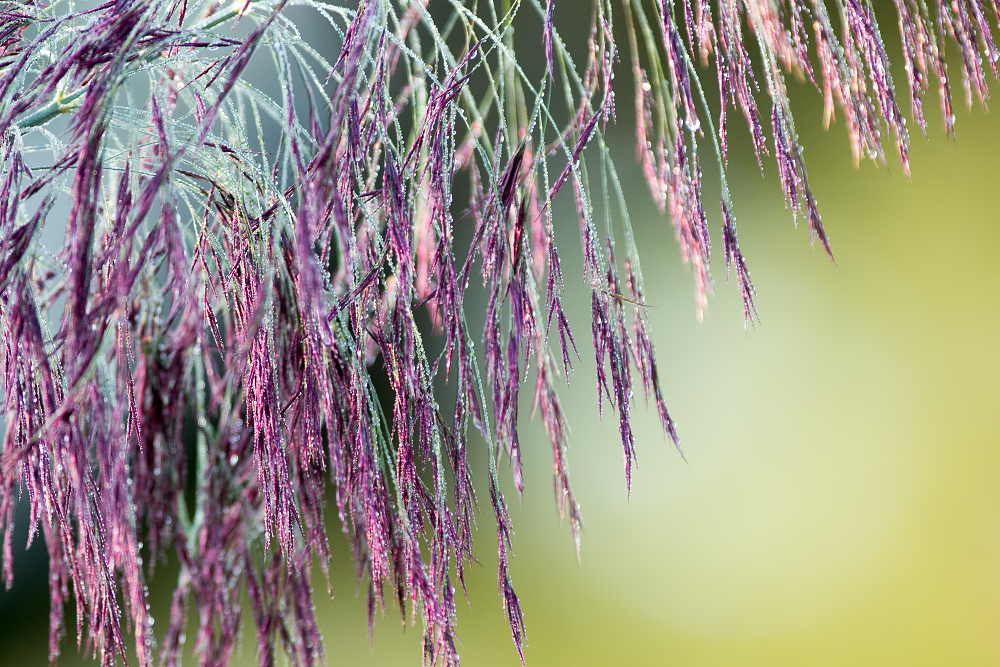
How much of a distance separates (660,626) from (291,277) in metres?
2.81

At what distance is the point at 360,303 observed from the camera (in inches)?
17.0

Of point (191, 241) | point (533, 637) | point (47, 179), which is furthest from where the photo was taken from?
point (533, 637)

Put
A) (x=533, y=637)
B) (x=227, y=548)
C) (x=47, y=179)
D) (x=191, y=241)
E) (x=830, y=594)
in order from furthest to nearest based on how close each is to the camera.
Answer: (x=533, y=637)
(x=830, y=594)
(x=191, y=241)
(x=227, y=548)
(x=47, y=179)

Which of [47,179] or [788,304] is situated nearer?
[47,179]

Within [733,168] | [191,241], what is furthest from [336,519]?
[191,241]

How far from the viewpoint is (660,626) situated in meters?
2.88

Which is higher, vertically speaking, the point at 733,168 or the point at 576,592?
the point at 733,168

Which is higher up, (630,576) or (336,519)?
(336,519)

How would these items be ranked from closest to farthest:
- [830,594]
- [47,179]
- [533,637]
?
[47,179] < [830,594] < [533,637]

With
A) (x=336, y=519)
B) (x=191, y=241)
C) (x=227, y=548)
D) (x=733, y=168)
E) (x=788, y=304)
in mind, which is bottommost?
(x=227, y=548)

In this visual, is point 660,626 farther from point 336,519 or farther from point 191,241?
point 191,241

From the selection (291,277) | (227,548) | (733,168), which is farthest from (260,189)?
(733,168)

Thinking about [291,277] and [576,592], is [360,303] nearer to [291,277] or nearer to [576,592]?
[291,277]

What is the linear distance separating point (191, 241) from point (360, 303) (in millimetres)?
434
